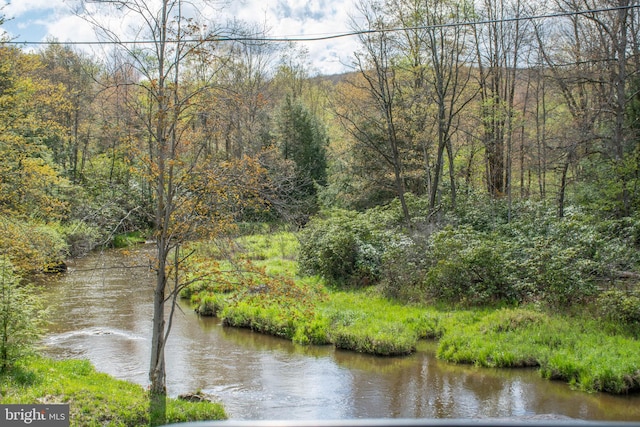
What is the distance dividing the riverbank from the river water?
0.32 metres

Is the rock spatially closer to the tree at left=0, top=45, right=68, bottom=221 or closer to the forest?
the forest

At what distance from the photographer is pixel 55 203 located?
1507 centimetres

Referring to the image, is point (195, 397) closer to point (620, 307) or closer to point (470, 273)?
point (470, 273)

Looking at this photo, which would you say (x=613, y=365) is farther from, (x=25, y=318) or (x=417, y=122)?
(x=417, y=122)

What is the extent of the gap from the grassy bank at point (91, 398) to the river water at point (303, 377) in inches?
42.9

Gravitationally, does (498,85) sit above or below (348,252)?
above

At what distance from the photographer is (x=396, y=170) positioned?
20375 millimetres

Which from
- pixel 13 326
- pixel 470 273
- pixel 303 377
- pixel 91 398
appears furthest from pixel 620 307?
pixel 13 326

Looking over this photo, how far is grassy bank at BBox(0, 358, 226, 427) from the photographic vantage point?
25.7 feet

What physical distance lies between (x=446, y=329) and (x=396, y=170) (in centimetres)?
818

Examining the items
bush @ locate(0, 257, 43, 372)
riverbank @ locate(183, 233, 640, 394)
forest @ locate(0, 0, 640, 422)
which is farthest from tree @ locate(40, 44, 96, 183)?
bush @ locate(0, 257, 43, 372)

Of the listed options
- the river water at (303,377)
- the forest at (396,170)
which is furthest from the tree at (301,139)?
the river water at (303,377)

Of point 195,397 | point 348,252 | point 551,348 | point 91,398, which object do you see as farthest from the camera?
point 348,252

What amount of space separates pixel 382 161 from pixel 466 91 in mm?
5616
